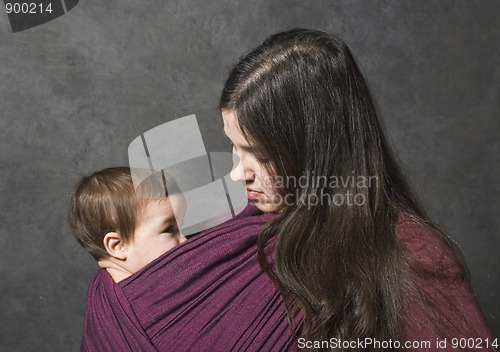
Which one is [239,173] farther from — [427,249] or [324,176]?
[427,249]

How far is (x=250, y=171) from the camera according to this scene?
1.31 meters

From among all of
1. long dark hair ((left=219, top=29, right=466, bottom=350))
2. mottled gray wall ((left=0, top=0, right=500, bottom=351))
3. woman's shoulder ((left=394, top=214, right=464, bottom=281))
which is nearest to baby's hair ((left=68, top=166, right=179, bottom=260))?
long dark hair ((left=219, top=29, right=466, bottom=350))

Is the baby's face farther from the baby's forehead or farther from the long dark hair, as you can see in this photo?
the long dark hair

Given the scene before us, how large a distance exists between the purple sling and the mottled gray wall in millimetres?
1117

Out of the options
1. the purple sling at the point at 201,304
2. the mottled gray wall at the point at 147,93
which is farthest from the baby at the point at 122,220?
the mottled gray wall at the point at 147,93

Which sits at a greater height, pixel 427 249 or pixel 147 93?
pixel 147 93

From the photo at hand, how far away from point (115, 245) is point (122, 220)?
6 cm

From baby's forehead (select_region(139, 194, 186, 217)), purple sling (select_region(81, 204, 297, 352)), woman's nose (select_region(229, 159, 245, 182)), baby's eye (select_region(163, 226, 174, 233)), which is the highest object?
woman's nose (select_region(229, 159, 245, 182))

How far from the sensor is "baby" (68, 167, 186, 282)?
1.53m

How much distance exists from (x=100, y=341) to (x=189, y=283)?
222mm

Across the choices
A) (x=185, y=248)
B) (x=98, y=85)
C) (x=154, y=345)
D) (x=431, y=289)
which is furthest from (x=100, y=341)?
(x=98, y=85)

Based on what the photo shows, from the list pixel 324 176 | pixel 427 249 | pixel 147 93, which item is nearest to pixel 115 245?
pixel 324 176

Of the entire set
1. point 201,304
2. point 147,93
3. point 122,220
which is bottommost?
point 201,304

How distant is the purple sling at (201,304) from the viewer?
1.20 m
